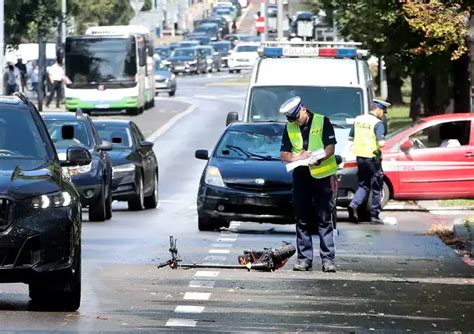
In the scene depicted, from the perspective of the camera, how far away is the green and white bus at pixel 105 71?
55188mm

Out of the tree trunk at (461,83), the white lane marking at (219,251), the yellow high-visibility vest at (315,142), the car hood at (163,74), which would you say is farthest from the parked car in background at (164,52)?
the yellow high-visibility vest at (315,142)

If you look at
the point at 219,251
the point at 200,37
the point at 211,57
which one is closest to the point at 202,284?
the point at 219,251

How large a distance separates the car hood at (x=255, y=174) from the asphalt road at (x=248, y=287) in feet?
2.21

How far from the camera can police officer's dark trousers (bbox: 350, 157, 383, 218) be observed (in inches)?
935

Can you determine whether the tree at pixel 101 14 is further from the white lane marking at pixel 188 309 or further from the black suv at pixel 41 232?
the black suv at pixel 41 232

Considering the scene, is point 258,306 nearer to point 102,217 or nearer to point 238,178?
point 238,178

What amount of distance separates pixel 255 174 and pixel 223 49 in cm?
8013

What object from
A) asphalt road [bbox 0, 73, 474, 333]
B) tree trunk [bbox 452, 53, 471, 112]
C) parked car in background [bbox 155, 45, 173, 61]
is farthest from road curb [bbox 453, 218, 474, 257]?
parked car in background [bbox 155, 45, 173, 61]

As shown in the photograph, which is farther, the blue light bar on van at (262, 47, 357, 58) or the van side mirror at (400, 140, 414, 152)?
the van side mirror at (400, 140, 414, 152)

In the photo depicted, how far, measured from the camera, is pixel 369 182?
78.6 ft

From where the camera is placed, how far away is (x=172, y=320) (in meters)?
11.8

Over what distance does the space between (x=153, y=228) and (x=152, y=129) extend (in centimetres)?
2781

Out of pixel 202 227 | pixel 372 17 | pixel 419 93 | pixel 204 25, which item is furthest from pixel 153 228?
pixel 204 25

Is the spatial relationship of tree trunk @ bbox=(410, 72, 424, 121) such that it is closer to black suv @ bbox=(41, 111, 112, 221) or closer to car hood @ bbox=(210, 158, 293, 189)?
black suv @ bbox=(41, 111, 112, 221)
